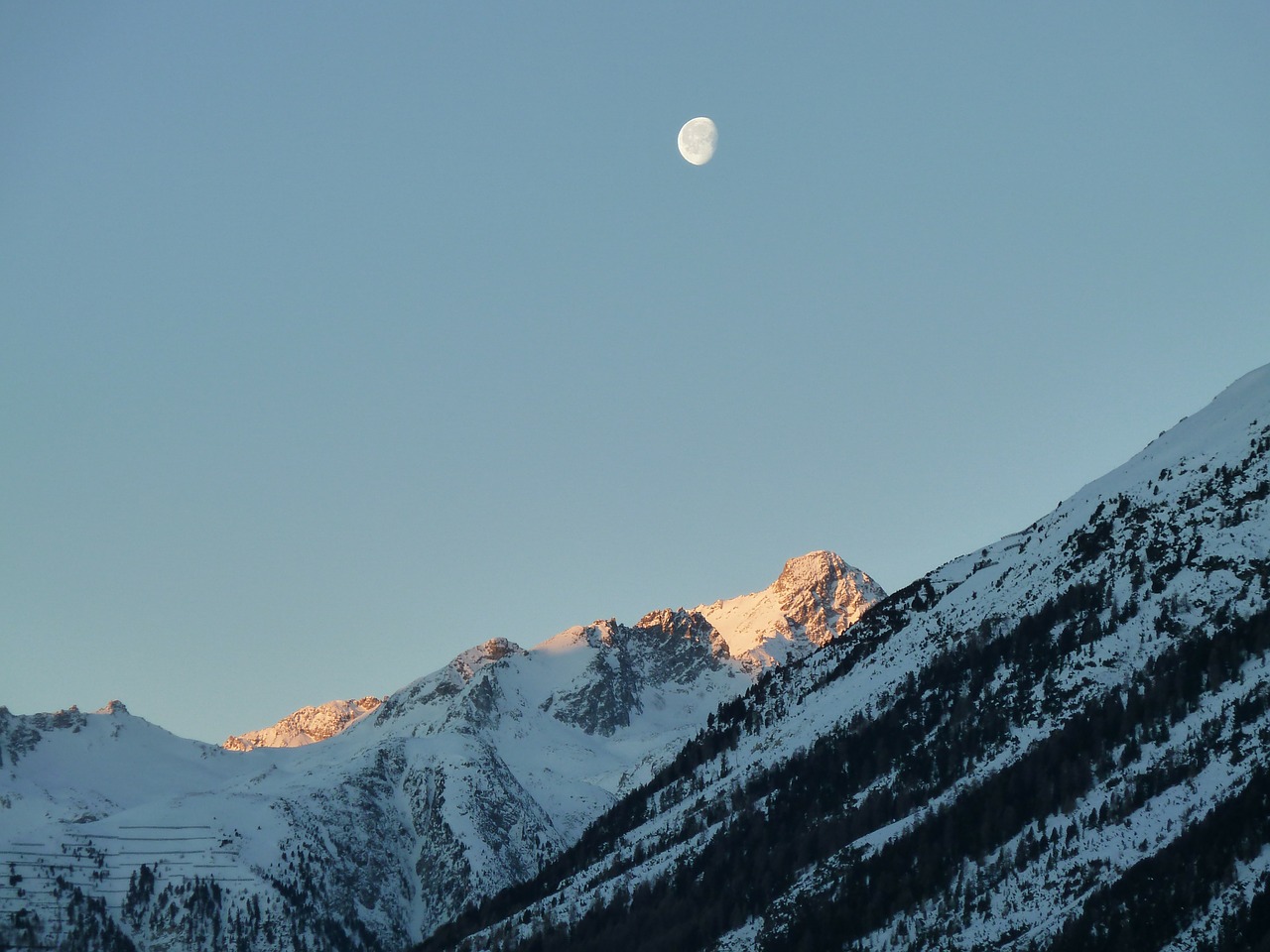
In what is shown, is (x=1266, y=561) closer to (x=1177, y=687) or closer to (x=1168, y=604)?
(x=1168, y=604)

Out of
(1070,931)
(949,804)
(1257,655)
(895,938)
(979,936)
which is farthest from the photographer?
(949,804)

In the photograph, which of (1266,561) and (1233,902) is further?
(1266,561)

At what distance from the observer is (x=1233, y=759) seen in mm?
148750

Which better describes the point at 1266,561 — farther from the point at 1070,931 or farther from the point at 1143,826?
the point at 1070,931

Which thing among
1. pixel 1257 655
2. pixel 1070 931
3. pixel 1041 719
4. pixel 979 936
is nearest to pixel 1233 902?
pixel 1070 931

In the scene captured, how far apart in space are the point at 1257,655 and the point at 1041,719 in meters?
33.7

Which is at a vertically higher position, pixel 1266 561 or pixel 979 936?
pixel 1266 561

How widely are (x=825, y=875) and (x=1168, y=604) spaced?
65.1 m

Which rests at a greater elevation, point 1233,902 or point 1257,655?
point 1257,655

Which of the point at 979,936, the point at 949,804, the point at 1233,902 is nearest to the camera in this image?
the point at 1233,902

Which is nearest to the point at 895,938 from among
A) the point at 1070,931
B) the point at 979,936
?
the point at 979,936

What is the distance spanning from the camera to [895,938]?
153500mm

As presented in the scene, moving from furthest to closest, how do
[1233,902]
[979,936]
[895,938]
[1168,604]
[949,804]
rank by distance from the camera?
[1168,604] → [949,804] → [895,938] → [979,936] → [1233,902]

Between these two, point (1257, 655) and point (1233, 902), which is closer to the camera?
point (1233, 902)
